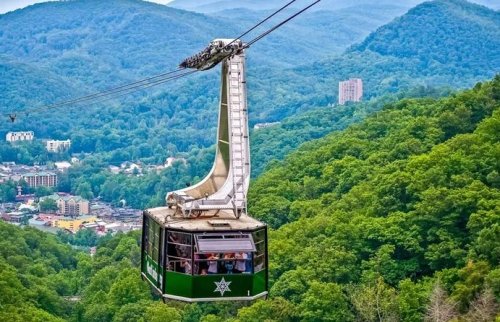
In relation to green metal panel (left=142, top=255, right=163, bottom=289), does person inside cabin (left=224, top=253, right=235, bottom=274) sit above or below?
above

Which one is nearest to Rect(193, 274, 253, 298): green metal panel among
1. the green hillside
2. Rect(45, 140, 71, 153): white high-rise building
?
the green hillside

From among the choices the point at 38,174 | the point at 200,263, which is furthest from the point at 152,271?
the point at 38,174

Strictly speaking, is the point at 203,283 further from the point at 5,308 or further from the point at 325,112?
the point at 325,112

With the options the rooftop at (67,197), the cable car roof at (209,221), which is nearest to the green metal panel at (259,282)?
the cable car roof at (209,221)

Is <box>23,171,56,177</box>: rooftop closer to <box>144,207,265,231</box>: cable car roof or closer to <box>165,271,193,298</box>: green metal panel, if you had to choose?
<box>144,207,265,231</box>: cable car roof

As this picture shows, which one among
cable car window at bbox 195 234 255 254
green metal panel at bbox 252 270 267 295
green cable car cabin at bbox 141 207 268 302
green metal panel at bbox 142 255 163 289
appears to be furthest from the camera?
green metal panel at bbox 142 255 163 289

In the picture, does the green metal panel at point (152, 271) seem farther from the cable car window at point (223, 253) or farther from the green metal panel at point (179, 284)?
the cable car window at point (223, 253)

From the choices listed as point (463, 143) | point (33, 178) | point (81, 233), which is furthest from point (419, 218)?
point (33, 178)
